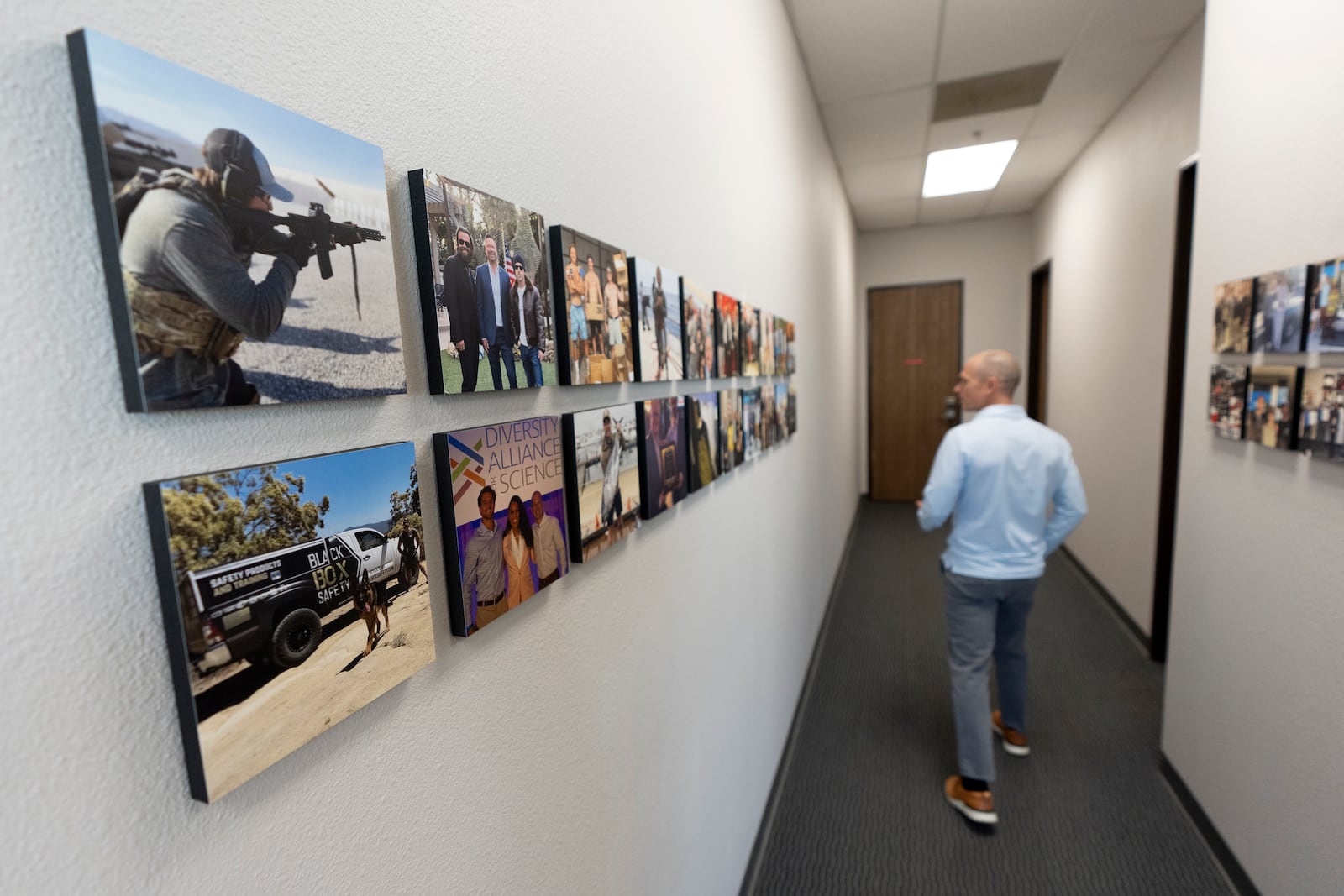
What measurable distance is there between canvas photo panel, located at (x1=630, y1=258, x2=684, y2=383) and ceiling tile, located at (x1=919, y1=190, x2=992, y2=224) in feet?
15.0

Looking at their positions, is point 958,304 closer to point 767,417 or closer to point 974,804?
point 767,417

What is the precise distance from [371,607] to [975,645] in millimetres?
1994

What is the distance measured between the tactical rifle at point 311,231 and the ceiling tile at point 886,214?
204 inches

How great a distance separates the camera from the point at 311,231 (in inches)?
18.0

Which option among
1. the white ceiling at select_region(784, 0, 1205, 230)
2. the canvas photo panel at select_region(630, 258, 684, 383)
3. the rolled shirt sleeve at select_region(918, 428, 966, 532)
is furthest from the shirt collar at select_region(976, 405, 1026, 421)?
the white ceiling at select_region(784, 0, 1205, 230)

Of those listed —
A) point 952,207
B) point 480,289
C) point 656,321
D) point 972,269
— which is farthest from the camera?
point 972,269

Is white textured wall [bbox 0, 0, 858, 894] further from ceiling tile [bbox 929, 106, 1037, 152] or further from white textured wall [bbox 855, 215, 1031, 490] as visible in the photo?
white textured wall [bbox 855, 215, 1031, 490]

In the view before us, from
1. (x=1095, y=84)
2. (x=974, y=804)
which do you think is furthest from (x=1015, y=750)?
(x=1095, y=84)

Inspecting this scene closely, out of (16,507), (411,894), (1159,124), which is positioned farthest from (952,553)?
(1159,124)

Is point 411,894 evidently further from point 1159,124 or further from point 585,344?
point 1159,124

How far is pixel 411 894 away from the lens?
0.57 m

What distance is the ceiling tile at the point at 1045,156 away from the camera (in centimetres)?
373

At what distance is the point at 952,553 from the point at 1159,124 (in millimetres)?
2444

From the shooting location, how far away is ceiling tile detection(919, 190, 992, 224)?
4.87 metres
